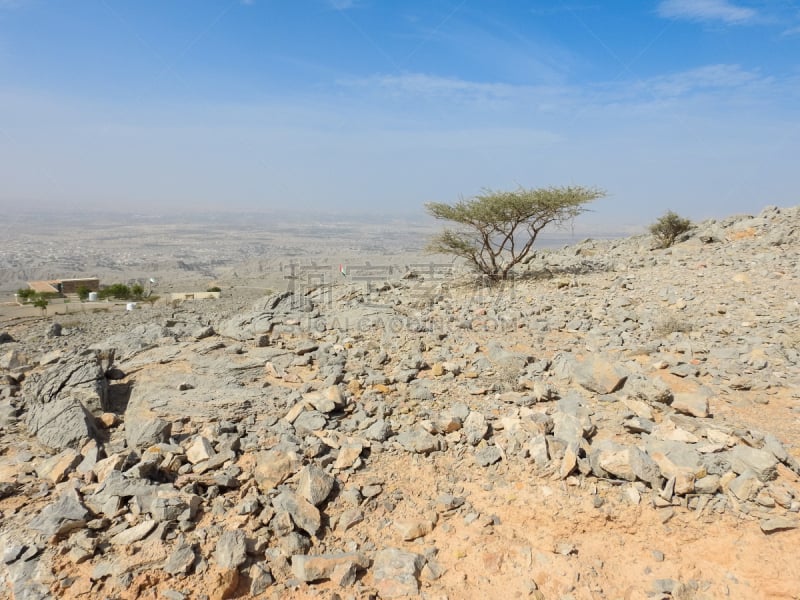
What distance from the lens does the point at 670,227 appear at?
1695cm

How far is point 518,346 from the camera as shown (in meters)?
6.54

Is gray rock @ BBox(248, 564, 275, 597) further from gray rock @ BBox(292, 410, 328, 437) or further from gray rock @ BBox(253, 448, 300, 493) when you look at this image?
gray rock @ BBox(292, 410, 328, 437)

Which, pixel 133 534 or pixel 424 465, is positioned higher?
pixel 424 465

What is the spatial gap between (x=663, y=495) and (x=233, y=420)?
415 cm

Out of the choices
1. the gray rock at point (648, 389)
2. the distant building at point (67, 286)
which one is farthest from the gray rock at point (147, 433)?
the distant building at point (67, 286)

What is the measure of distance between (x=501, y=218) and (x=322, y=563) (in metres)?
10.6

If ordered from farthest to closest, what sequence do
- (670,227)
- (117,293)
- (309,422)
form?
(117,293) < (670,227) < (309,422)

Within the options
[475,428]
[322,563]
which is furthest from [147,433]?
[475,428]

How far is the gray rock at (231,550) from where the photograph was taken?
10.1 feet

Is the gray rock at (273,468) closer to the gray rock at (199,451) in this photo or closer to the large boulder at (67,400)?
the gray rock at (199,451)

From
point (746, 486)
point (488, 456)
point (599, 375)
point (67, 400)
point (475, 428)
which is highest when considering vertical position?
point (599, 375)

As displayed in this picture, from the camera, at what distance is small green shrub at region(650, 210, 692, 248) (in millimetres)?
16750

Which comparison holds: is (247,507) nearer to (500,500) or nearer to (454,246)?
(500,500)

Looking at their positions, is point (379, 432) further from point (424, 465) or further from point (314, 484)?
point (314, 484)
